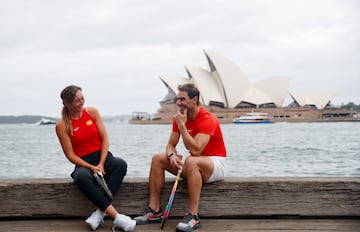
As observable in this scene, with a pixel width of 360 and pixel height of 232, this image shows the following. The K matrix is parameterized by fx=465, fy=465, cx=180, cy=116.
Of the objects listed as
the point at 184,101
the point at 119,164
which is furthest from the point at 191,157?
the point at 119,164

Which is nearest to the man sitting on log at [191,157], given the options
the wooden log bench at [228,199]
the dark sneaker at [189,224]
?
the dark sneaker at [189,224]

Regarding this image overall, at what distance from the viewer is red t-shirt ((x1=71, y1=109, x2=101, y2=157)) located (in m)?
2.53

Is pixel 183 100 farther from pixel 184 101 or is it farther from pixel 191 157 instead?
pixel 191 157

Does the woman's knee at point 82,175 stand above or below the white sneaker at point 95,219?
above

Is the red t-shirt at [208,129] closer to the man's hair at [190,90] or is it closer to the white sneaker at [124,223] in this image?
the man's hair at [190,90]

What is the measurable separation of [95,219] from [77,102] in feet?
2.05

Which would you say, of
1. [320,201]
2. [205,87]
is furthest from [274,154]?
[205,87]

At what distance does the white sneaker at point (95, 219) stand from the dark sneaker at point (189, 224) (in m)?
0.42

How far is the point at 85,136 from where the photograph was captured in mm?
2555

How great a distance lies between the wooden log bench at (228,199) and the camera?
2.64 metres

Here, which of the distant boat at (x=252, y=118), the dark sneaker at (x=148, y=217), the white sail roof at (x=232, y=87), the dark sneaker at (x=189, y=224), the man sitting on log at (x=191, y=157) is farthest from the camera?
the distant boat at (x=252, y=118)

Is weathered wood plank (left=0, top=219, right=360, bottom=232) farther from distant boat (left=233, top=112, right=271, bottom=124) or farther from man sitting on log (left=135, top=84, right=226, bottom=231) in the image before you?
distant boat (left=233, top=112, right=271, bottom=124)

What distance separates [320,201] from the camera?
2.64m

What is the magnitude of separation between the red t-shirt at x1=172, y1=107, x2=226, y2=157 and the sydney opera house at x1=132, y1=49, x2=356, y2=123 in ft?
123
